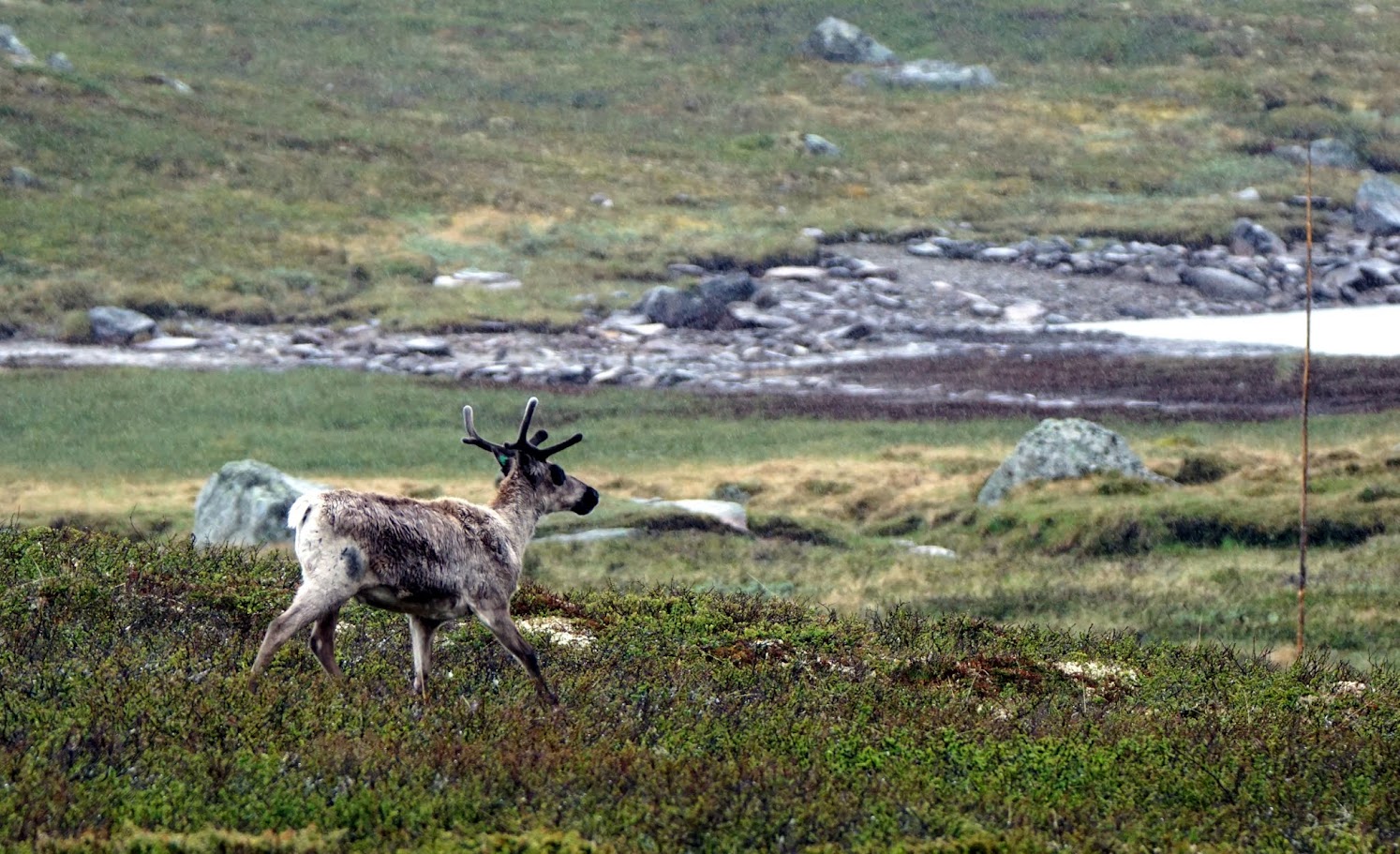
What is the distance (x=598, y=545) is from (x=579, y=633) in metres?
13.1

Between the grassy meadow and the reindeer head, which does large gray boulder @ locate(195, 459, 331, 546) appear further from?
the reindeer head

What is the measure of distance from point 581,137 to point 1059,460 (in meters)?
56.6

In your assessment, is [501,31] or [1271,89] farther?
[501,31]

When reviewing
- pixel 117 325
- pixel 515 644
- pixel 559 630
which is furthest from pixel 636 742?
pixel 117 325

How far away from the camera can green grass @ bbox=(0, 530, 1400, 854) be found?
23.6 ft

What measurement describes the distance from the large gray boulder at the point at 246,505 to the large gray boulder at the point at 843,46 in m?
80.6

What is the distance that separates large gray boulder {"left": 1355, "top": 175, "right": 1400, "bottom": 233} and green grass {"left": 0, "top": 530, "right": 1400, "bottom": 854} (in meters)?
63.9

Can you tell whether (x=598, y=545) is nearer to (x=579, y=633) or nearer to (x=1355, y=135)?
(x=579, y=633)

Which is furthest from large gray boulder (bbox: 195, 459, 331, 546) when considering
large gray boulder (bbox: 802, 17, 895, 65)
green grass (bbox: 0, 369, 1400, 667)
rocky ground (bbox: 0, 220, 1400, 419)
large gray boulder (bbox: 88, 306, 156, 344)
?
large gray boulder (bbox: 802, 17, 895, 65)

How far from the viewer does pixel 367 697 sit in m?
9.01

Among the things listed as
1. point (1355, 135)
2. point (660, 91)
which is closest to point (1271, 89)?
point (1355, 135)

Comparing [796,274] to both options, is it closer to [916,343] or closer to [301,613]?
[916,343]

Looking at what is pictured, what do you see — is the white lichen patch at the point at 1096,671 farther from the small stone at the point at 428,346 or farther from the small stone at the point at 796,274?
the small stone at the point at 796,274

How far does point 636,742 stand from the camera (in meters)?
8.79
